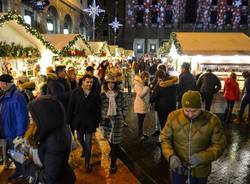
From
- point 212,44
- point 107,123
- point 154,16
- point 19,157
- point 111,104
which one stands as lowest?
point 107,123

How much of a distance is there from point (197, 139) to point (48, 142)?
1.67 meters

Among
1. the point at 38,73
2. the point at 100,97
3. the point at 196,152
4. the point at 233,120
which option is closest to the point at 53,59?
the point at 38,73

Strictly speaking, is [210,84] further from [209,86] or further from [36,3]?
[36,3]

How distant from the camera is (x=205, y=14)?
5206 cm

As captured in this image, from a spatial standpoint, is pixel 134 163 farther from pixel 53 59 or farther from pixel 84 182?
pixel 53 59

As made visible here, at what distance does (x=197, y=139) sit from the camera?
3539mm

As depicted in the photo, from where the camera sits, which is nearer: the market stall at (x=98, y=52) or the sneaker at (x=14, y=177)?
the sneaker at (x=14, y=177)

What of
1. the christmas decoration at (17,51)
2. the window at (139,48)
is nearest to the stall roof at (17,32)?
the christmas decoration at (17,51)

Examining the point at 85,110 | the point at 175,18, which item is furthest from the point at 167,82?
the point at 175,18

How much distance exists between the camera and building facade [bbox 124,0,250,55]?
5200 cm

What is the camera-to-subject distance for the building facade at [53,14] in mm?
18655

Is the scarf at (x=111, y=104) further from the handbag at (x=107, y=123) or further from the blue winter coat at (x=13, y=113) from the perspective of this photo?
the blue winter coat at (x=13, y=113)

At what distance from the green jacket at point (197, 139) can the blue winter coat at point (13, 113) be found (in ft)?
8.73

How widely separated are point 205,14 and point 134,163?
1950 inches
